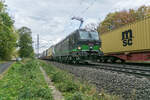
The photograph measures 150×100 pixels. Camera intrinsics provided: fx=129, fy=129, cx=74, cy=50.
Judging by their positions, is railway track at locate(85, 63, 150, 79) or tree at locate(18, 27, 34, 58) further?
tree at locate(18, 27, 34, 58)

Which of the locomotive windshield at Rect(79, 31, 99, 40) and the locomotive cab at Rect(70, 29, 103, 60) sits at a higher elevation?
the locomotive windshield at Rect(79, 31, 99, 40)

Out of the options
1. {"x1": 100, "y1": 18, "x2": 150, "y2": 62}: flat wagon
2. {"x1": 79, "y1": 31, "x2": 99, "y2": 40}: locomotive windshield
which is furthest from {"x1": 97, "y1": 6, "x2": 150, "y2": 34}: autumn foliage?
{"x1": 79, "y1": 31, "x2": 99, "y2": 40}: locomotive windshield

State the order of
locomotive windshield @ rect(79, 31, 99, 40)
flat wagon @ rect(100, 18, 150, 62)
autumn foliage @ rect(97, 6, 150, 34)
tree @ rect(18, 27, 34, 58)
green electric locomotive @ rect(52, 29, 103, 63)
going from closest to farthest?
flat wagon @ rect(100, 18, 150, 62) < green electric locomotive @ rect(52, 29, 103, 63) < locomotive windshield @ rect(79, 31, 99, 40) < autumn foliage @ rect(97, 6, 150, 34) < tree @ rect(18, 27, 34, 58)

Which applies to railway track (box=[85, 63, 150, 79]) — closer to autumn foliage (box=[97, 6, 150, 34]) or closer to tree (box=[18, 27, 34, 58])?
autumn foliage (box=[97, 6, 150, 34])

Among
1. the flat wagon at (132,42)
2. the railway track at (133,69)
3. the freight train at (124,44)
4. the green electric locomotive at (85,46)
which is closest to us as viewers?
the railway track at (133,69)

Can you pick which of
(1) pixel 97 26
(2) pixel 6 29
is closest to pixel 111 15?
(1) pixel 97 26

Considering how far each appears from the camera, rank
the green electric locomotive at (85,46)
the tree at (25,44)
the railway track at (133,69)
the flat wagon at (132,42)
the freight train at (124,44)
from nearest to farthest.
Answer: the railway track at (133,69) < the flat wagon at (132,42) < the freight train at (124,44) < the green electric locomotive at (85,46) < the tree at (25,44)

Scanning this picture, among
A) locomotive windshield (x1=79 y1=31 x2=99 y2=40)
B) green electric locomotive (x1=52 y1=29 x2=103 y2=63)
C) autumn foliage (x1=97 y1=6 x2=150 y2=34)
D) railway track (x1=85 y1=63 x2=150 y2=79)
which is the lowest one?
railway track (x1=85 y1=63 x2=150 y2=79)

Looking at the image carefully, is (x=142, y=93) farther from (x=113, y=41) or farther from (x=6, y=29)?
(x=6, y=29)

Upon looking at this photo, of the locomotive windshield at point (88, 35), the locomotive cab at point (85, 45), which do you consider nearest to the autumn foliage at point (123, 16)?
the locomotive windshield at point (88, 35)

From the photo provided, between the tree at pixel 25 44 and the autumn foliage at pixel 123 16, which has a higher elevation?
the autumn foliage at pixel 123 16

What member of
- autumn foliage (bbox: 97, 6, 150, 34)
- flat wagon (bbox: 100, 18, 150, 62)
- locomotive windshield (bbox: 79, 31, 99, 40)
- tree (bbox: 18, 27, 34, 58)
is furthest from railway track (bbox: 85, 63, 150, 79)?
tree (bbox: 18, 27, 34, 58)

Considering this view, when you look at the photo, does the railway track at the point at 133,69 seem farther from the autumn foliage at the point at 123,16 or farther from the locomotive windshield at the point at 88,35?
the autumn foliage at the point at 123,16

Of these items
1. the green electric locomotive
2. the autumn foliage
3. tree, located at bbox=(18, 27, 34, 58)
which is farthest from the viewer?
tree, located at bbox=(18, 27, 34, 58)
